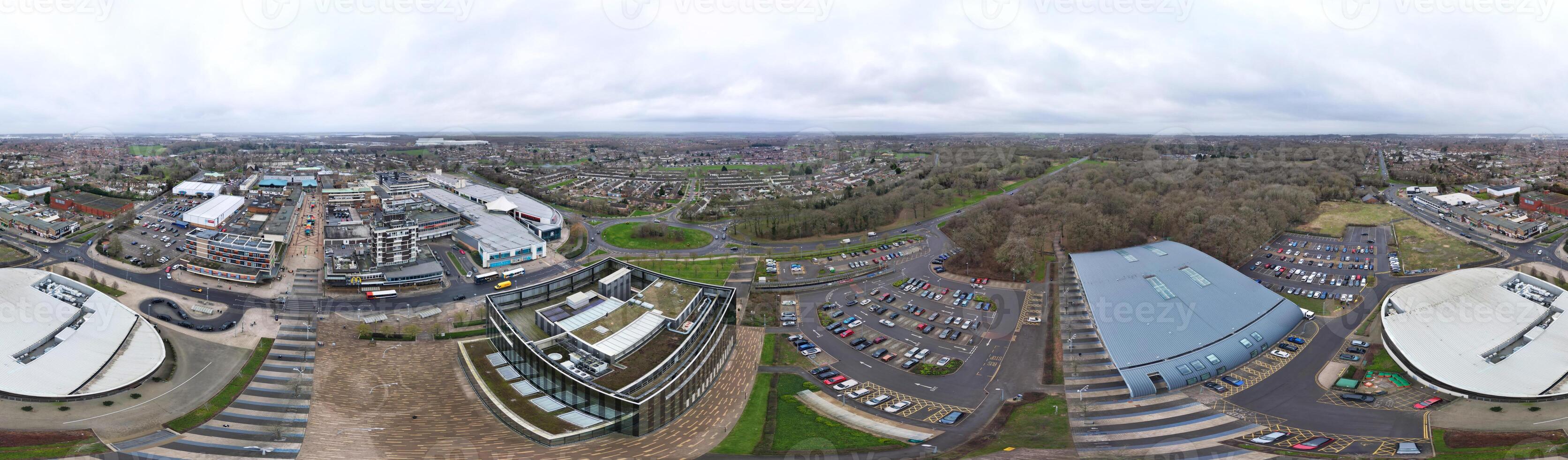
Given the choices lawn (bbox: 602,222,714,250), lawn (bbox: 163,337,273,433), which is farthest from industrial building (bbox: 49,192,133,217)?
lawn (bbox: 163,337,273,433)

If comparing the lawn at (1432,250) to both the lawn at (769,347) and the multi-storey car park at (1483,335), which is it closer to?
the multi-storey car park at (1483,335)

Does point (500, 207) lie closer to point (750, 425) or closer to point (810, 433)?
point (750, 425)

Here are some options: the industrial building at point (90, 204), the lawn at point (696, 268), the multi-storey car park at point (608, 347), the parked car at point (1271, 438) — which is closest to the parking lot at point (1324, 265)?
the parked car at point (1271, 438)

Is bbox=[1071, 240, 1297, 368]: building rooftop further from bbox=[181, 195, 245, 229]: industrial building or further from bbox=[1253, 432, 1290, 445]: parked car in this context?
bbox=[181, 195, 245, 229]: industrial building

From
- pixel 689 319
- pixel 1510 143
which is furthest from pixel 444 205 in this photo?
pixel 1510 143

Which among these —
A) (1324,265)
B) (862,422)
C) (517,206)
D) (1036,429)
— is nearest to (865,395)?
(862,422)

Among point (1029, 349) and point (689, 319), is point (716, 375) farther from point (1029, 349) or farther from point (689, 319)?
point (1029, 349)

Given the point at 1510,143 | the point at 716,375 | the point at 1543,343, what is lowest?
the point at 716,375
